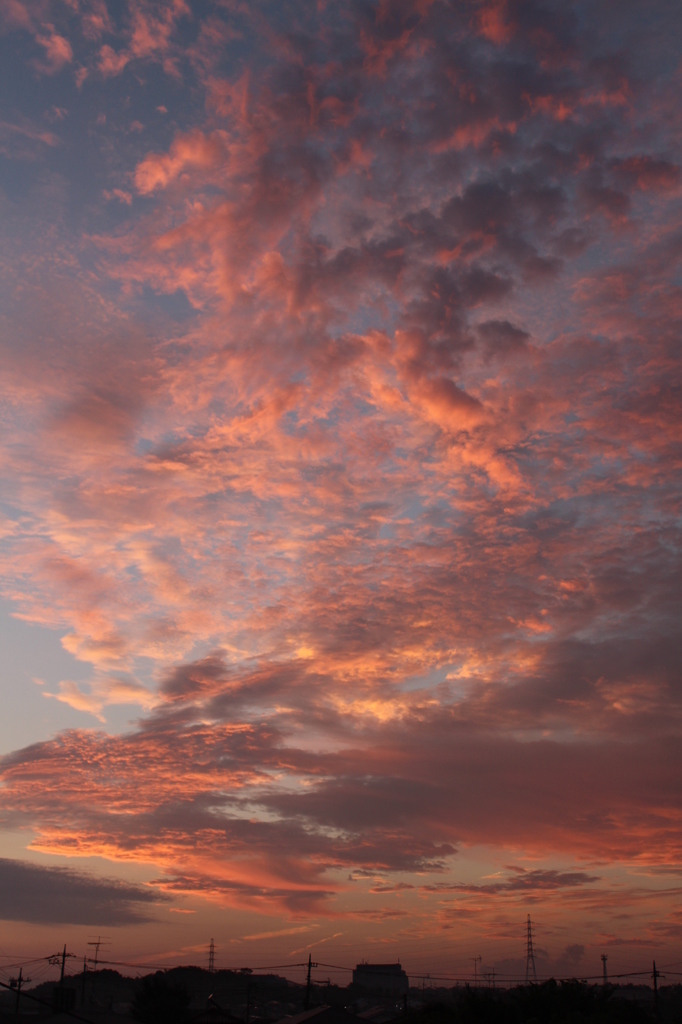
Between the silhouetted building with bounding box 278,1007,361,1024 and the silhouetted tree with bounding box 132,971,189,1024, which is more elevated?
the silhouetted building with bounding box 278,1007,361,1024

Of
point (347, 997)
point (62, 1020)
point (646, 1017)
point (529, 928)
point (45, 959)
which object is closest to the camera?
point (646, 1017)

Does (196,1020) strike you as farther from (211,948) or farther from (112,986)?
(112,986)

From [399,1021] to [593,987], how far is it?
12.5 m

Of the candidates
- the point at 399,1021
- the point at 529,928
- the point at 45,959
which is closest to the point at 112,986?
the point at 45,959

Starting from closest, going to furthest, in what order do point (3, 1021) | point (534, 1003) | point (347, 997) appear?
point (534, 1003), point (3, 1021), point (347, 997)

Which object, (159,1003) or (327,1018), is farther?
(159,1003)

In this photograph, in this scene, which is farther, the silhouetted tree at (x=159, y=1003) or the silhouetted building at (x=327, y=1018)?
the silhouetted tree at (x=159, y=1003)

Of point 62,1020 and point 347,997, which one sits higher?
point 62,1020

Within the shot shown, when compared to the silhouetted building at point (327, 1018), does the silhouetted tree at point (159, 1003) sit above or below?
below

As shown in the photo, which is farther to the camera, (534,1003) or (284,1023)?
(284,1023)

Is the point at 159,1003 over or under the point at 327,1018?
under

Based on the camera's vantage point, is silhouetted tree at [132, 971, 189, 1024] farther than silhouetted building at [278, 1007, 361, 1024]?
Yes

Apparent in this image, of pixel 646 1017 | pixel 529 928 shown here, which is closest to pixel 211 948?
pixel 529 928

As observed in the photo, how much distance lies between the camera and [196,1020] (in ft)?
274
